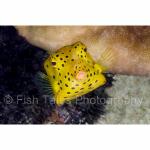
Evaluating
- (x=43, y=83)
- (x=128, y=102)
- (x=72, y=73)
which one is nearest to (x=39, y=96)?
(x=43, y=83)

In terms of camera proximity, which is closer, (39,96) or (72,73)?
(72,73)

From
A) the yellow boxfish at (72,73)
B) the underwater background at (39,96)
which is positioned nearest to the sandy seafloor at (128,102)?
the underwater background at (39,96)

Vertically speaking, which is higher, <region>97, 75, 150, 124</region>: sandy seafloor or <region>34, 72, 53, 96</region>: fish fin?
<region>34, 72, 53, 96</region>: fish fin

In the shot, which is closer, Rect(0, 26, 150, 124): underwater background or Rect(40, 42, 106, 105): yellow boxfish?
Rect(40, 42, 106, 105): yellow boxfish

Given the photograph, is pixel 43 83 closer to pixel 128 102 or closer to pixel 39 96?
pixel 39 96

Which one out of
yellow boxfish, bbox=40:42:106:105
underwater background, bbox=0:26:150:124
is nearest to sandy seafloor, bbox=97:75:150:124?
underwater background, bbox=0:26:150:124

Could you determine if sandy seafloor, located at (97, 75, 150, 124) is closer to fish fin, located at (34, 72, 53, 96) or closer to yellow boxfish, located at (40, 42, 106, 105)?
yellow boxfish, located at (40, 42, 106, 105)

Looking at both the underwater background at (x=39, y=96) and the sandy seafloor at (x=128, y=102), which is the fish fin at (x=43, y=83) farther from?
the sandy seafloor at (x=128, y=102)
